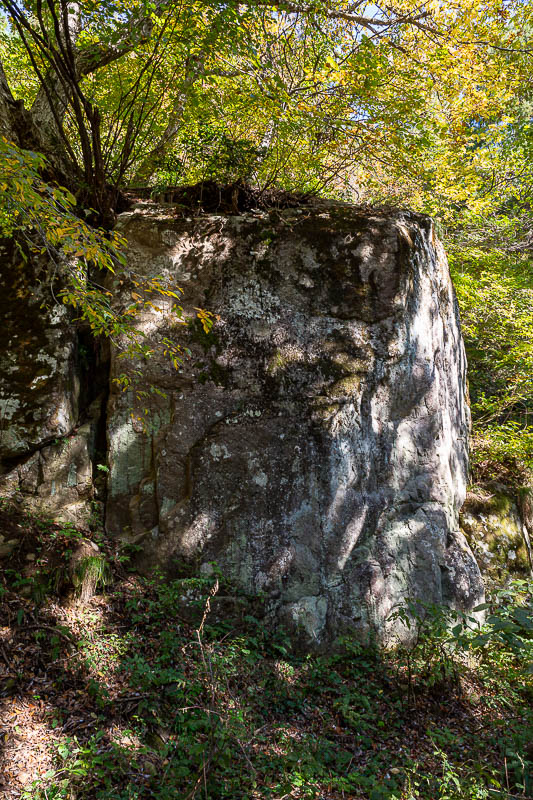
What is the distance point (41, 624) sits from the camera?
12.3 feet

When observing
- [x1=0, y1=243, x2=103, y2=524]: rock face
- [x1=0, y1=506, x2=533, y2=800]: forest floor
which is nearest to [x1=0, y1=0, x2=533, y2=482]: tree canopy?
[x1=0, y1=243, x2=103, y2=524]: rock face

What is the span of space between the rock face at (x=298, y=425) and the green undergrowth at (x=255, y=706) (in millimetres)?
480

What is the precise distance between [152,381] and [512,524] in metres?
5.78

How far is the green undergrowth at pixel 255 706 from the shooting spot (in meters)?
2.93

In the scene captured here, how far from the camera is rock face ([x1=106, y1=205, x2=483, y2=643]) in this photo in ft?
16.1

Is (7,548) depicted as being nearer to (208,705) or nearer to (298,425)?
(208,705)

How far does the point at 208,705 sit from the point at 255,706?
2.08 feet

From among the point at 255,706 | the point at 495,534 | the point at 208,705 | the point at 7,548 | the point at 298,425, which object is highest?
the point at 298,425

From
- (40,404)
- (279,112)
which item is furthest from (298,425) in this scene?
(279,112)

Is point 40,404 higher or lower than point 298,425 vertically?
higher

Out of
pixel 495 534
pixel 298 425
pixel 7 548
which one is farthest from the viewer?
pixel 495 534

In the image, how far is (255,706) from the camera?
3852 millimetres

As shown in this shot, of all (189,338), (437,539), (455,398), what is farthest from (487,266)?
(189,338)

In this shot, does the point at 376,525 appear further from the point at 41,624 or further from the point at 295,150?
the point at 295,150
